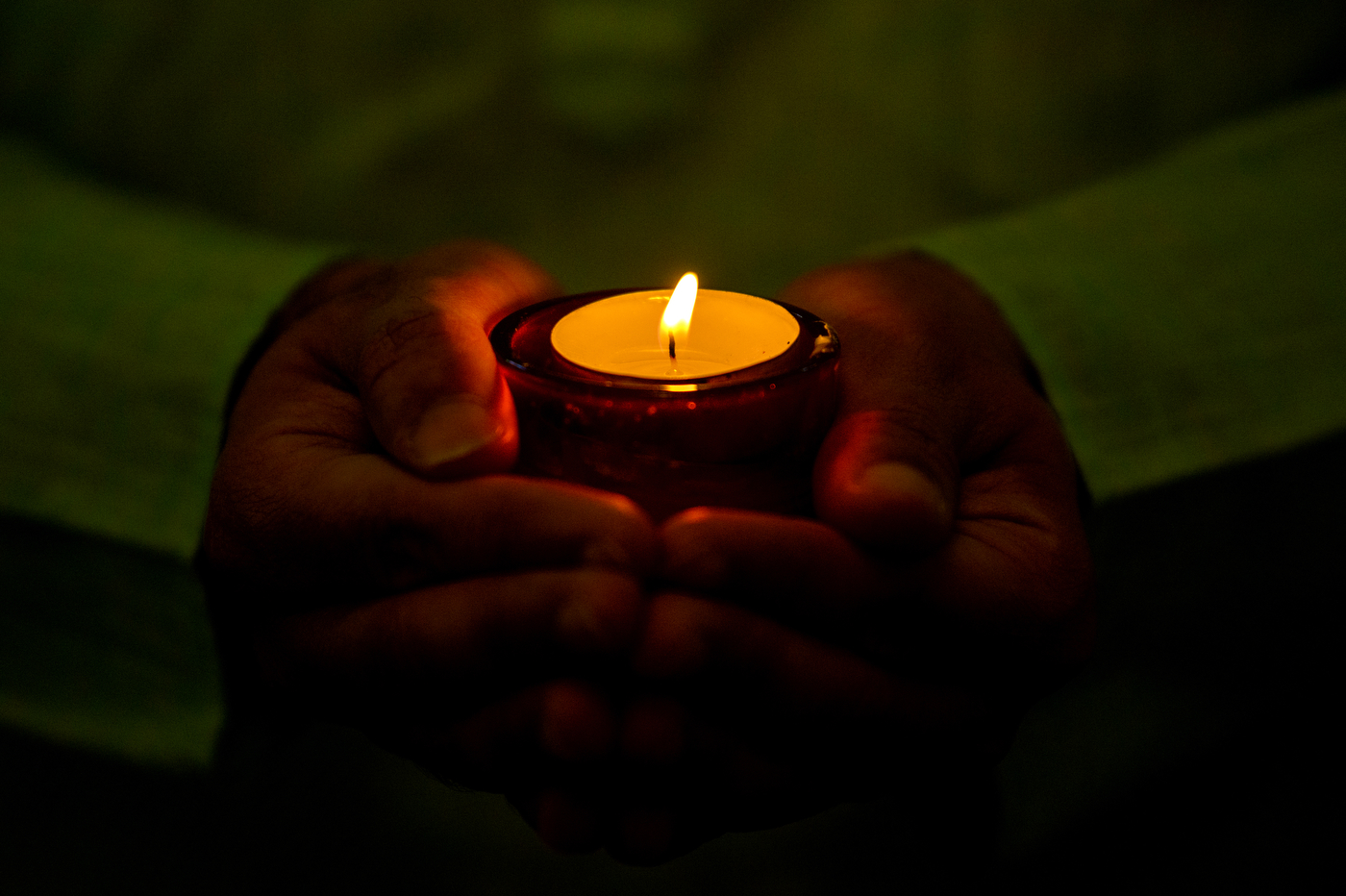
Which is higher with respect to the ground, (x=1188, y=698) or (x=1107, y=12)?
Result: (x=1107, y=12)

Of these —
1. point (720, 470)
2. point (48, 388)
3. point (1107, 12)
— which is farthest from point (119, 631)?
point (1107, 12)

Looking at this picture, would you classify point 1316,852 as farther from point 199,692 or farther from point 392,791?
point 199,692

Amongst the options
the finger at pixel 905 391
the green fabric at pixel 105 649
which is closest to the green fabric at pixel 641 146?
the green fabric at pixel 105 649

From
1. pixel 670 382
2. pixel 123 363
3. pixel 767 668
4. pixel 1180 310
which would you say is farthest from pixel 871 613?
pixel 123 363

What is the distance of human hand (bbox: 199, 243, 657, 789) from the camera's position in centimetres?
45

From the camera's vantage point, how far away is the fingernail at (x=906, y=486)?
0.45 m

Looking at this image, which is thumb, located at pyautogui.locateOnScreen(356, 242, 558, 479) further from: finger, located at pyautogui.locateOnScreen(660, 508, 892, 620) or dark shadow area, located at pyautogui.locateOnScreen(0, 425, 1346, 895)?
dark shadow area, located at pyautogui.locateOnScreen(0, 425, 1346, 895)

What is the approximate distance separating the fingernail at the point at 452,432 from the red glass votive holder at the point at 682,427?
33mm

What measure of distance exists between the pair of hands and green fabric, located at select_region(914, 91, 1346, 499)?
147 mm

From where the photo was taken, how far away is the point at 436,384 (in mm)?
466

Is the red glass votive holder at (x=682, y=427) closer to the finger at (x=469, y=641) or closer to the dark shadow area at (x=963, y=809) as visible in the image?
the finger at (x=469, y=641)

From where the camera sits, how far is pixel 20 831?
3.01 feet

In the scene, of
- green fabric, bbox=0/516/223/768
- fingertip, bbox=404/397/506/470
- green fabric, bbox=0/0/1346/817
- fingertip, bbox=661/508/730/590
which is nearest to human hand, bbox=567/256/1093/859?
fingertip, bbox=661/508/730/590

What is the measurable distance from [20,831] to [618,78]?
0.99 meters
